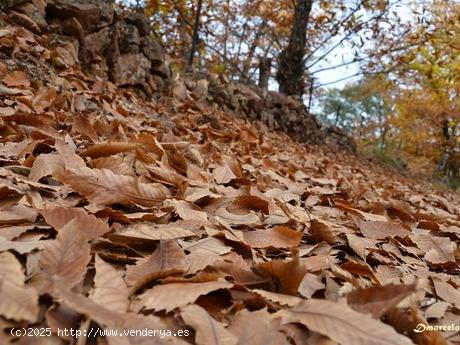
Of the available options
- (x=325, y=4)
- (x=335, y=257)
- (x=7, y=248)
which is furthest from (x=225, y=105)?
(x=7, y=248)

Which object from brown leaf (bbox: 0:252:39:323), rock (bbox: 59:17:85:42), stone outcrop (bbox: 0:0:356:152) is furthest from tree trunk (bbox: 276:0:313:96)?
brown leaf (bbox: 0:252:39:323)

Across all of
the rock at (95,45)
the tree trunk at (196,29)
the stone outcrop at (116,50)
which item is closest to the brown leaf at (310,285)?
the stone outcrop at (116,50)

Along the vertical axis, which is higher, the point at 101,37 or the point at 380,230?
the point at 101,37

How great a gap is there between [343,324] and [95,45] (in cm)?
348

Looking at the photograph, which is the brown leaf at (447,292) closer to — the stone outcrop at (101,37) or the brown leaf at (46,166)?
the brown leaf at (46,166)

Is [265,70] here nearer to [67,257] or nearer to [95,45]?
[95,45]

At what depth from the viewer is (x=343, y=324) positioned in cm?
71

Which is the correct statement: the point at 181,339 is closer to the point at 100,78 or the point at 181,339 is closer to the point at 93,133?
the point at 93,133

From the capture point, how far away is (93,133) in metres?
1.89

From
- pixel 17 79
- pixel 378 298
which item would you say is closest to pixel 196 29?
pixel 17 79

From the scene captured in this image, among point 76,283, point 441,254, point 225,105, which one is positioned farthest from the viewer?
point 225,105

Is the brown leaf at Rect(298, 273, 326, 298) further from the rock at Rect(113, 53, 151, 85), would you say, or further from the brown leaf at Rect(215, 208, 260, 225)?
the rock at Rect(113, 53, 151, 85)

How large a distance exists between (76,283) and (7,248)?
0.56 ft

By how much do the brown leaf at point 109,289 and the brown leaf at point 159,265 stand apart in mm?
31
